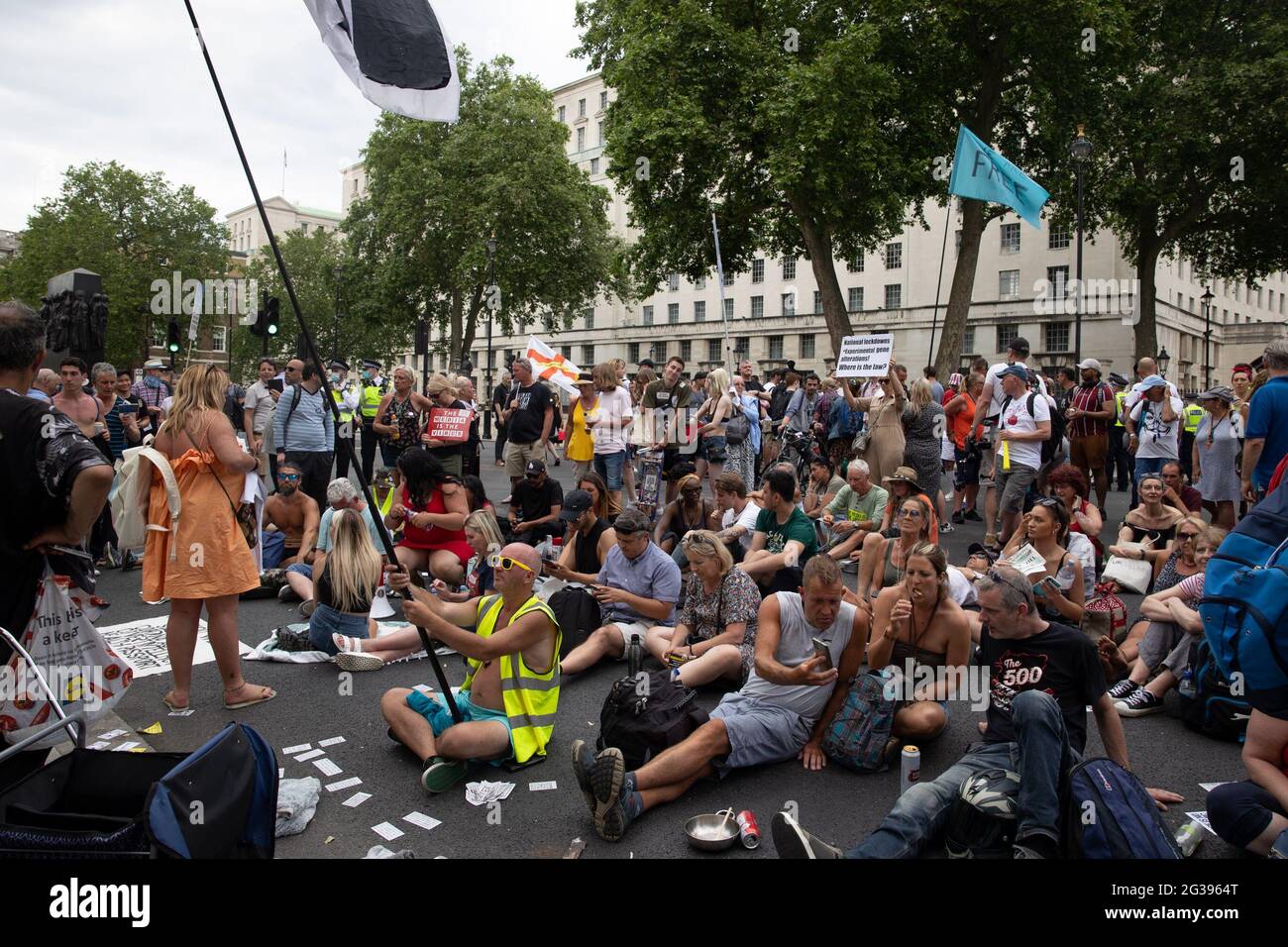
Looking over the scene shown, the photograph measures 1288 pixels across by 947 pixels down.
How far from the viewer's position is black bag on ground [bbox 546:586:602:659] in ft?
20.7

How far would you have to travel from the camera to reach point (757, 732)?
4457mm

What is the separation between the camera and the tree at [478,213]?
39281 millimetres

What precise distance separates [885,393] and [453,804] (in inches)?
287

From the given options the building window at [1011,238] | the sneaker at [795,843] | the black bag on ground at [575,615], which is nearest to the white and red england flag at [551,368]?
the black bag on ground at [575,615]

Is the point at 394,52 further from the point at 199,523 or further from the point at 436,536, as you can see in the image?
the point at 436,536

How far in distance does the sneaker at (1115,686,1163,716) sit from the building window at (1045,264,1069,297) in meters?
44.3

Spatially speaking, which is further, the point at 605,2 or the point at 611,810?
the point at 605,2

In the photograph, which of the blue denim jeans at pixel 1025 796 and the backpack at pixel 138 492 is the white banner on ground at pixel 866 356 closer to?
the blue denim jeans at pixel 1025 796

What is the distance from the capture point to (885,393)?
9.89m

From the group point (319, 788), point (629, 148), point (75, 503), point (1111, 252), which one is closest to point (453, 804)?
point (319, 788)

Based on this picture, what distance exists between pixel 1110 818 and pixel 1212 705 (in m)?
2.24

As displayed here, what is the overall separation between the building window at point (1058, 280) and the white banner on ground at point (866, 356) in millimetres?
39176

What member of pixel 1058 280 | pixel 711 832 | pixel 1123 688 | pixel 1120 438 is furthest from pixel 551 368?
pixel 1058 280
